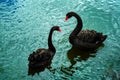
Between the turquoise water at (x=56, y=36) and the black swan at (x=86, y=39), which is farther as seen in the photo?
the black swan at (x=86, y=39)

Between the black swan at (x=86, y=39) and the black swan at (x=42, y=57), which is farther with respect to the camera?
the black swan at (x=86, y=39)

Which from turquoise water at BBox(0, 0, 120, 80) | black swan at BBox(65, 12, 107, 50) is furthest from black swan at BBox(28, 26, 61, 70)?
black swan at BBox(65, 12, 107, 50)

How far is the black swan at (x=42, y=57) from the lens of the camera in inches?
220

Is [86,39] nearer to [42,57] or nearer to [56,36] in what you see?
[56,36]

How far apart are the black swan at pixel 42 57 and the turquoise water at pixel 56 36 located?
125 millimetres

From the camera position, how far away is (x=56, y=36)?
674 centimetres

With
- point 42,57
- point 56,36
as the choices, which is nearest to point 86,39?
point 56,36

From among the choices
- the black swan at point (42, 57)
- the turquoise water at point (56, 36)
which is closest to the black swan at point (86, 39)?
the turquoise water at point (56, 36)

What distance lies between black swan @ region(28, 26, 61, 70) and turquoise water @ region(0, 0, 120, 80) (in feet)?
0.41

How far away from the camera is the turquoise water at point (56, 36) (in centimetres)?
Answer: 554

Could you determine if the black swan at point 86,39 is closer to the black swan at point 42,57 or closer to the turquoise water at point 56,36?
the turquoise water at point 56,36

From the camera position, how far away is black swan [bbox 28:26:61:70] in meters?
5.59

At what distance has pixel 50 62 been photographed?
233 inches

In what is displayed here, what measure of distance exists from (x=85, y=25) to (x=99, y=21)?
440 mm
